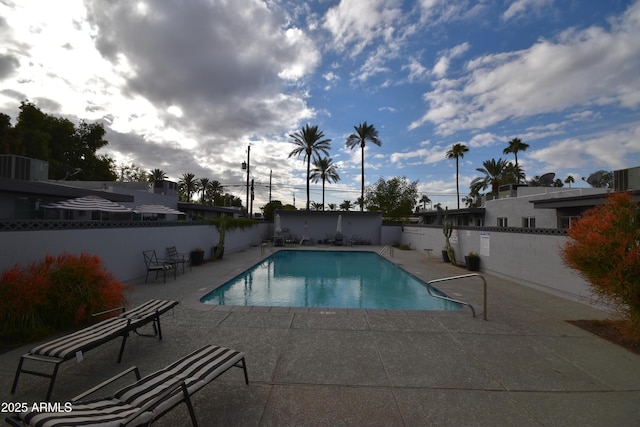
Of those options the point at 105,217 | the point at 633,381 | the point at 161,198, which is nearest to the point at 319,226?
the point at 161,198

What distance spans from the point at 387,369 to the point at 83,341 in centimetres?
373

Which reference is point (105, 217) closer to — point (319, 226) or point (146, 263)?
point (146, 263)

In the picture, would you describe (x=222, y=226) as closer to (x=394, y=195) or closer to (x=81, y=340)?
(x=81, y=340)

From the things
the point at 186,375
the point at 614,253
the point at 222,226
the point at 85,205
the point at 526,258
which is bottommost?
the point at 186,375

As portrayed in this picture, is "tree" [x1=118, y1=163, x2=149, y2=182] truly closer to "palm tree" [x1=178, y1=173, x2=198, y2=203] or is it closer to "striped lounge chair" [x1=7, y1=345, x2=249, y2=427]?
"palm tree" [x1=178, y1=173, x2=198, y2=203]

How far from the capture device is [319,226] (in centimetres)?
2550

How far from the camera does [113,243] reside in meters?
8.16

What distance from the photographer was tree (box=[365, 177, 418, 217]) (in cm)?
3284

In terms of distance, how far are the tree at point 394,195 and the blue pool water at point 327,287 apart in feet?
58.4

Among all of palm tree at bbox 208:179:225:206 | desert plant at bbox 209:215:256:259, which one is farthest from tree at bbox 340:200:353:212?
desert plant at bbox 209:215:256:259

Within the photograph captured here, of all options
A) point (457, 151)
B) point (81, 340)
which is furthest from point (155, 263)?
point (457, 151)

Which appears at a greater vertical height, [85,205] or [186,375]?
[85,205]

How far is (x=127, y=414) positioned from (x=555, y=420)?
376cm

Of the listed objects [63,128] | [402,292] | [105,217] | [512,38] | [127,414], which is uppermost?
[63,128]
